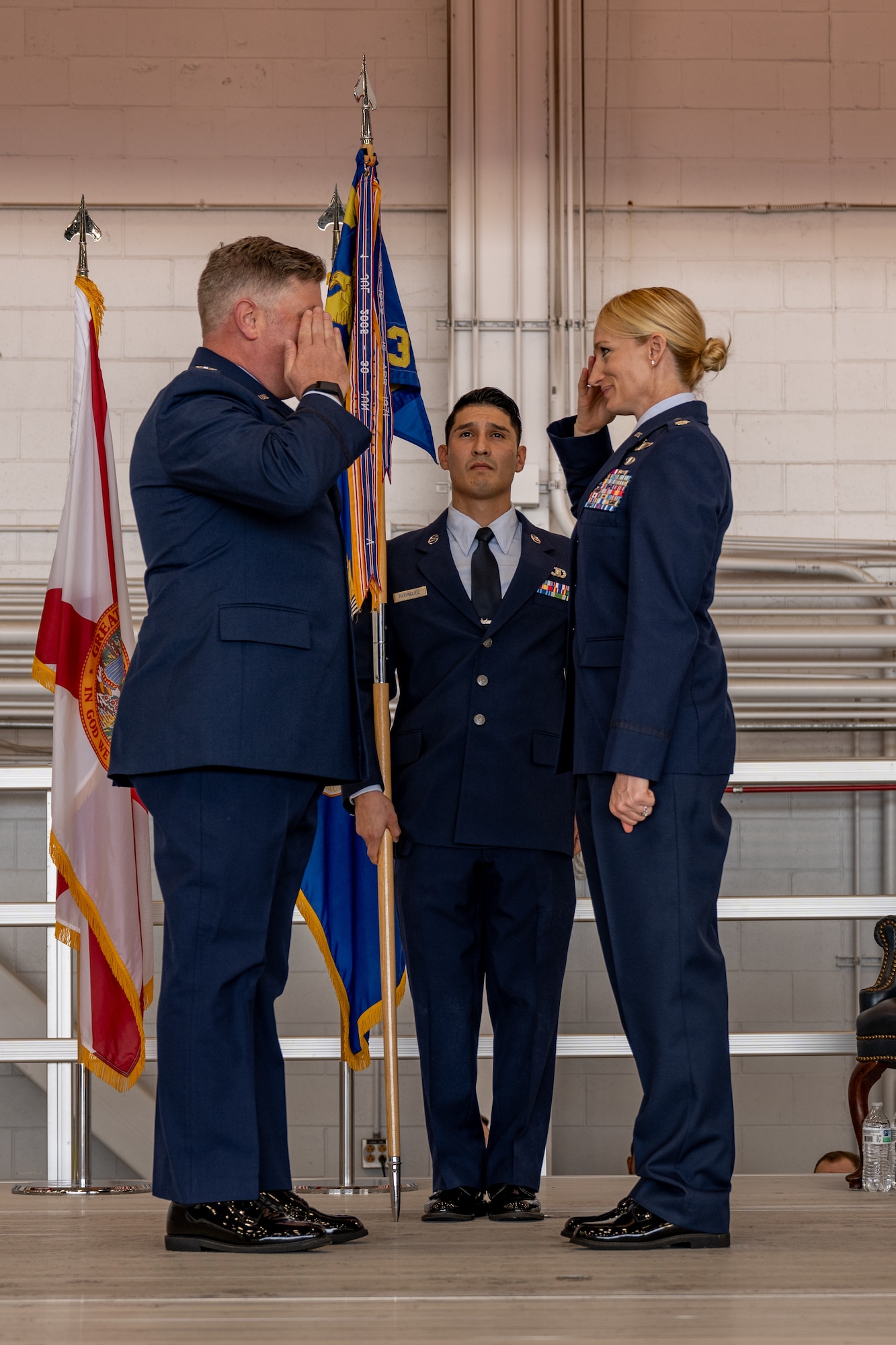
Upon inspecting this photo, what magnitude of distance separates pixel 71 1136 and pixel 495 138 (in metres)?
3.72

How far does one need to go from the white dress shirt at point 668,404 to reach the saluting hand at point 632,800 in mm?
583

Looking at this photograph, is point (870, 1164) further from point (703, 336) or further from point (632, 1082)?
point (632, 1082)

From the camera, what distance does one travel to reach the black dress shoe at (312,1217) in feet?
6.84

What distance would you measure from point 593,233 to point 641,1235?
416cm

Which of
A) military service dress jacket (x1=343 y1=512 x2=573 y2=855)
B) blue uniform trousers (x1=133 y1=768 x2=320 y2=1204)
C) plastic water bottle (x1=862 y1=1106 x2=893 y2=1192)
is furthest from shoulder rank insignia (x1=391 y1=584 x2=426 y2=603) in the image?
plastic water bottle (x1=862 y1=1106 x2=893 y2=1192)

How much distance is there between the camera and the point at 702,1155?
205 cm

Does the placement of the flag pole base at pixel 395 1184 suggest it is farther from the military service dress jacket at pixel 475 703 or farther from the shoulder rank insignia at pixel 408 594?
the shoulder rank insignia at pixel 408 594

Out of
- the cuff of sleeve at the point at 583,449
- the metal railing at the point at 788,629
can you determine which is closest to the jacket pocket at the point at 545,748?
the cuff of sleeve at the point at 583,449

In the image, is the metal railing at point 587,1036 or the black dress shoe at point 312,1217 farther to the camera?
the metal railing at point 587,1036

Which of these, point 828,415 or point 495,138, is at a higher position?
point 495,138

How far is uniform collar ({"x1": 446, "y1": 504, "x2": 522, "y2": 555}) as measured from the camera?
2797mm

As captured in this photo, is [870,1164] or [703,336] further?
[870,1164]

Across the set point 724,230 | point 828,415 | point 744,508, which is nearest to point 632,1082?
point 744,508

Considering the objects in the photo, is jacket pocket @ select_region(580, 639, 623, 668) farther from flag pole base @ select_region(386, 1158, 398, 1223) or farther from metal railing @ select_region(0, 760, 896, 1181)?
metal railing @ select_region(0, 760, 896, 1181)
